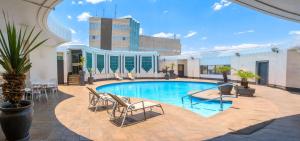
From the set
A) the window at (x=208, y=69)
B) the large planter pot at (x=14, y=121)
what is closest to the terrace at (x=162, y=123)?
the large planter pot at (x=14, y=121)

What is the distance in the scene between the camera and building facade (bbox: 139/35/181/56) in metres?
47.4

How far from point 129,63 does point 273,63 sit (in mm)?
Result: 13775

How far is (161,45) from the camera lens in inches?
2009

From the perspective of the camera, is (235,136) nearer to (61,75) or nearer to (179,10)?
(61,75)

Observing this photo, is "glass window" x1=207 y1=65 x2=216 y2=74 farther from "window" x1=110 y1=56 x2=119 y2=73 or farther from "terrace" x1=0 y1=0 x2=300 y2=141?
"terrace" x1=0 y1=0 x2=300 y2=141

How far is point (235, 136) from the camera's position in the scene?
11.7ft

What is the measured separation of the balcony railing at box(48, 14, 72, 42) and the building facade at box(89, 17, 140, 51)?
1055 inches

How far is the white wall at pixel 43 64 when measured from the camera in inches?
369

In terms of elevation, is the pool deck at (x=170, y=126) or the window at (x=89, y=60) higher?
the window at (x=89, y=60)

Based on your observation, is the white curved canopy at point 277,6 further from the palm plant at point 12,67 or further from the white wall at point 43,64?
the white wall at point 43,64

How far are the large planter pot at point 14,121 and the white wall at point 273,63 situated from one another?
44.5ft

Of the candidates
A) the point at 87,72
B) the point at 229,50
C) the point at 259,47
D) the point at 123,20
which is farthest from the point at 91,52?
the point at 123,20

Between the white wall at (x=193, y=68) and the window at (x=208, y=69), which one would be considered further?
the white wall at (x=193, y=68)

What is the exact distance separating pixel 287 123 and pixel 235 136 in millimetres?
1867
